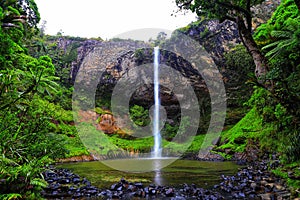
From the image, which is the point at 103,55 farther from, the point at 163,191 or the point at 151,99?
the point at 163,191

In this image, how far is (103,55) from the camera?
34.2m

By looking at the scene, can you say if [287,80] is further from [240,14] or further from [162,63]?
[162,63]

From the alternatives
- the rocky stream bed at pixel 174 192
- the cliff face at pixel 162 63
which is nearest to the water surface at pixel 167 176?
the rocky stream bed at pixel 174 192

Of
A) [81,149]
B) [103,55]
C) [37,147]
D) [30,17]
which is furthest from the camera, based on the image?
[103,55]

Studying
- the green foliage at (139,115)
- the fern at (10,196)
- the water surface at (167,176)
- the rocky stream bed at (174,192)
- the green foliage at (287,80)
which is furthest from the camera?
the green foliage at (139,115)

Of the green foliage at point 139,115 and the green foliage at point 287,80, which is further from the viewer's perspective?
the green foliage at point 139,115

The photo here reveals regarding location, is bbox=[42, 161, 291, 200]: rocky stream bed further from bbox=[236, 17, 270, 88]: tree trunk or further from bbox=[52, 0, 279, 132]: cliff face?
bbox=[52, 0, 279, 132]: cliff face

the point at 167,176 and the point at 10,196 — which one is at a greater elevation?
the point at 10,196

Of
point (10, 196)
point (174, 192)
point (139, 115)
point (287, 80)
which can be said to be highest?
point (139, 115)

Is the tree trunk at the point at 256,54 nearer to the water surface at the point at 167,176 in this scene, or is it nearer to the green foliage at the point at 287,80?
the green foliage at the point at 287,80

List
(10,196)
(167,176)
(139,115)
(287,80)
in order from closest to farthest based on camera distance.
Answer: (10,196) < (287,80) < (167,176) < (139,115)

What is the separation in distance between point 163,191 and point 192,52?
24008mm

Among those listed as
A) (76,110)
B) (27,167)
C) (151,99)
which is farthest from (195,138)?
(27,167)

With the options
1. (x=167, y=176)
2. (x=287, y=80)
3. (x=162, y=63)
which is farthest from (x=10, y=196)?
(x=162, y=63)
